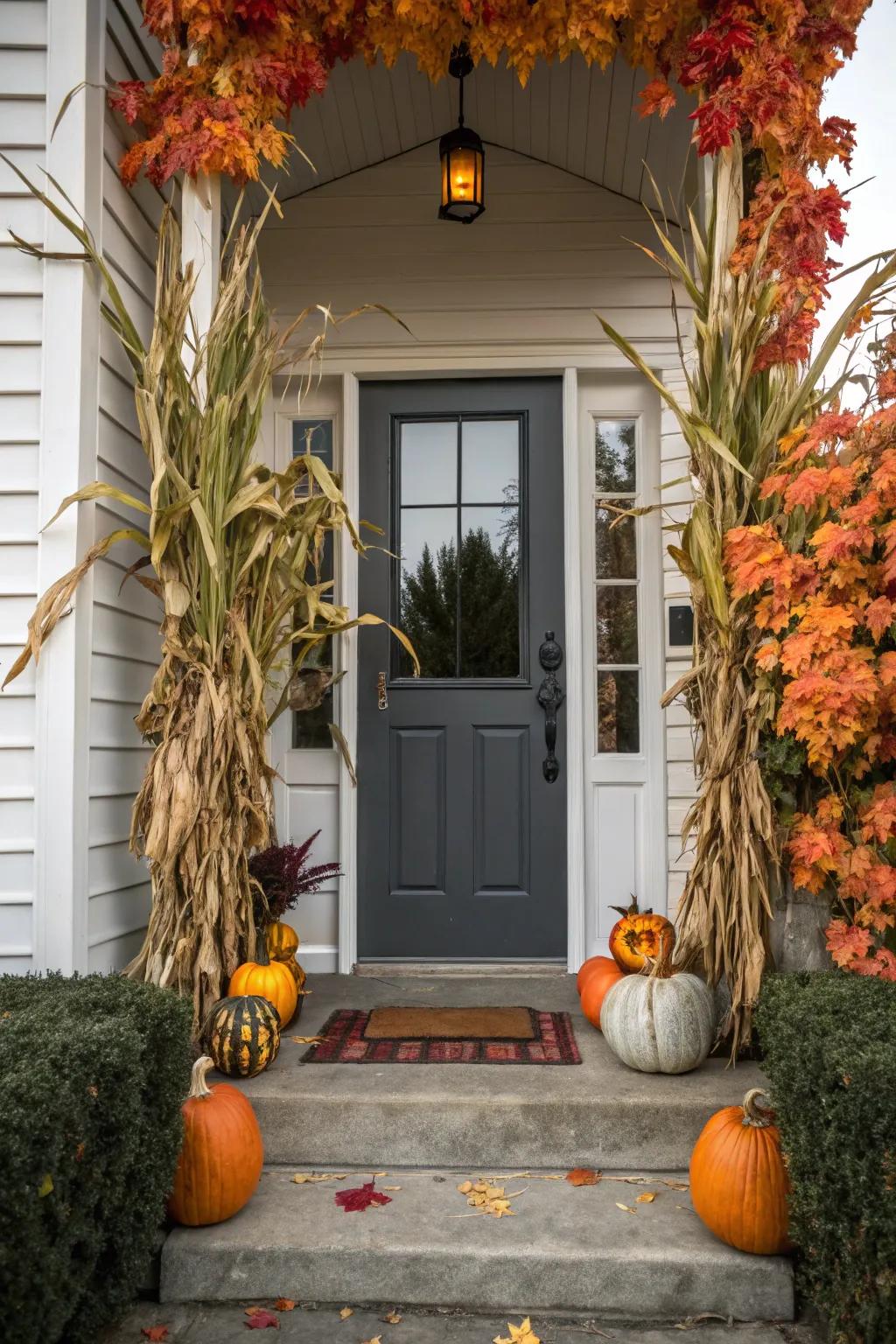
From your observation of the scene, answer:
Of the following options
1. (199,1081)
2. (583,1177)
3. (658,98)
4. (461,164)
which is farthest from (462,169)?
(583,1177)

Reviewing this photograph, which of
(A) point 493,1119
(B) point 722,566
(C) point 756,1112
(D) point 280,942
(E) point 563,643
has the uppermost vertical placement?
(B) point 722,566

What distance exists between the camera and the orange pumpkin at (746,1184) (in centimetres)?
202

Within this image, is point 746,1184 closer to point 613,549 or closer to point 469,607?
point 469,607

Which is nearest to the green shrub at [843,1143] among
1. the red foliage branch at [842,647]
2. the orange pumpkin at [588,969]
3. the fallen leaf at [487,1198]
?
the red foliage branch at [842,647]

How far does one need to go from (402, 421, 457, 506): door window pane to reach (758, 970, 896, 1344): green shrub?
7.38ft

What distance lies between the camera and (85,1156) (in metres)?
1.73

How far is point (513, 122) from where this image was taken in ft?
12.0

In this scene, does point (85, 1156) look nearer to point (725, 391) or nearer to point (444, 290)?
point (725, 391)

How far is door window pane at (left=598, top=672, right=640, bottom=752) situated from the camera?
3.73 m

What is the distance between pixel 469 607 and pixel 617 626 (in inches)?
20.8

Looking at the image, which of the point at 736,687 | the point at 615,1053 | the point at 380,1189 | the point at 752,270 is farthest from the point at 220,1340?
the point at 752,270

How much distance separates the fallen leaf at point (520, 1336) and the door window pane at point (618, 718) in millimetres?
2043

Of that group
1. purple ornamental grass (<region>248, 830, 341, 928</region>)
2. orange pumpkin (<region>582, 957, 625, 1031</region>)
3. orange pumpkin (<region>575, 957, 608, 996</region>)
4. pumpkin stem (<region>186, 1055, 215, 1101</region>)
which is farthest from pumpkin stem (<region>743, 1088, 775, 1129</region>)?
purple ornamental grass (<region>248, 830, 341, 928</region>)

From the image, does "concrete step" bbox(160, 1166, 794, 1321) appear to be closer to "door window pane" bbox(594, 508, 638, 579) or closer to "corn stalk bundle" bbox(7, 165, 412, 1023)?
"corn stalk bundle" bbox(7, 165, 412, 1023)
